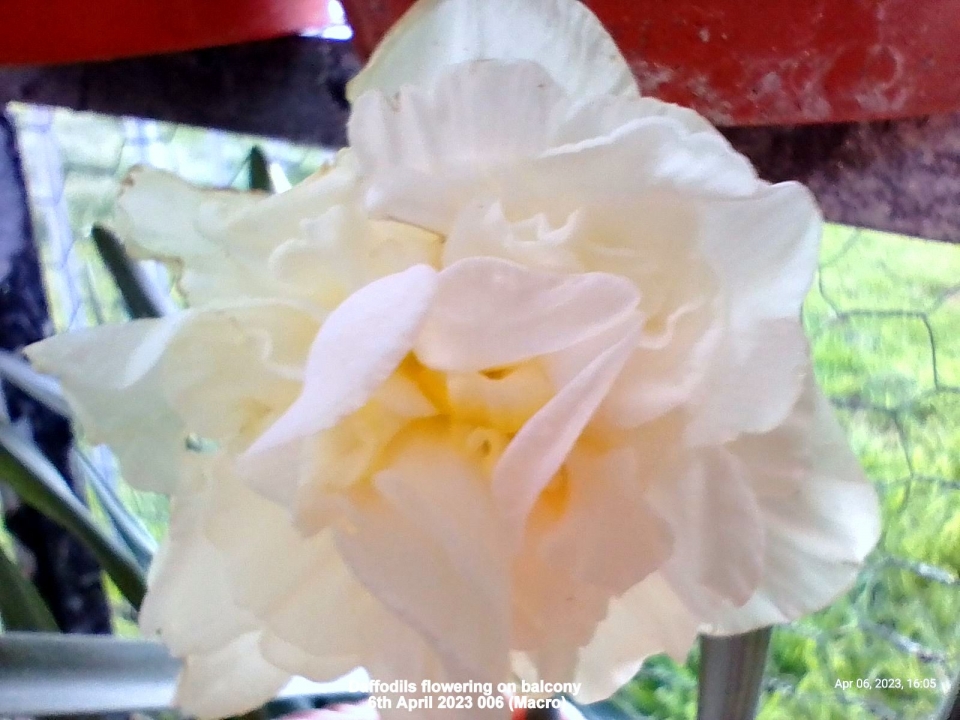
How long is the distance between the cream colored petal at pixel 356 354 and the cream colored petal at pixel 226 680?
3.3 inches

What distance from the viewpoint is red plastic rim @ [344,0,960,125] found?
0.72 feet

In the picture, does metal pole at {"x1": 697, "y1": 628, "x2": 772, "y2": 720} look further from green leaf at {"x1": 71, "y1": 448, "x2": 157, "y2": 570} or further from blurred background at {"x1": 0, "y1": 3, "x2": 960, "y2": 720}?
green leaf at {"x1": 71, "y1": 448, "x2": 157, "y2": 570}

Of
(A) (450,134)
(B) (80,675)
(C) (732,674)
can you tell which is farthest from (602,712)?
(A) (450,134)

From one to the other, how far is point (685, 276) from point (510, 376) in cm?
4

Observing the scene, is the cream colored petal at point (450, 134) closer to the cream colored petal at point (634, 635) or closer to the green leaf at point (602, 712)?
the cream colored petal at point (634, 635)

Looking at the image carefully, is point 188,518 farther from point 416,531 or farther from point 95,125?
point 95,125

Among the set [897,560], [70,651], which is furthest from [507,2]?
[897,560]

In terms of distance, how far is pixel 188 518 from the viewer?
18 cm

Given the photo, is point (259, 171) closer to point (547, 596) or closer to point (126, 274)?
point (126, 274)

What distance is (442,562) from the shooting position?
5.8 inches

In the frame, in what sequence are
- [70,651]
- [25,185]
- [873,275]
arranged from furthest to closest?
1. [25,185]
2. [873,275]
3. [70,651]

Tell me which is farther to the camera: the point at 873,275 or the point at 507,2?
the point at 873,275

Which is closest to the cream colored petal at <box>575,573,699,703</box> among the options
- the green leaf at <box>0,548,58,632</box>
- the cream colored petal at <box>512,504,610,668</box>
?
the cream colored petal at <box>512,504,610,668</box>

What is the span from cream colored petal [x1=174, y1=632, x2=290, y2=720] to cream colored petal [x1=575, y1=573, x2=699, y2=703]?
0.08 m
